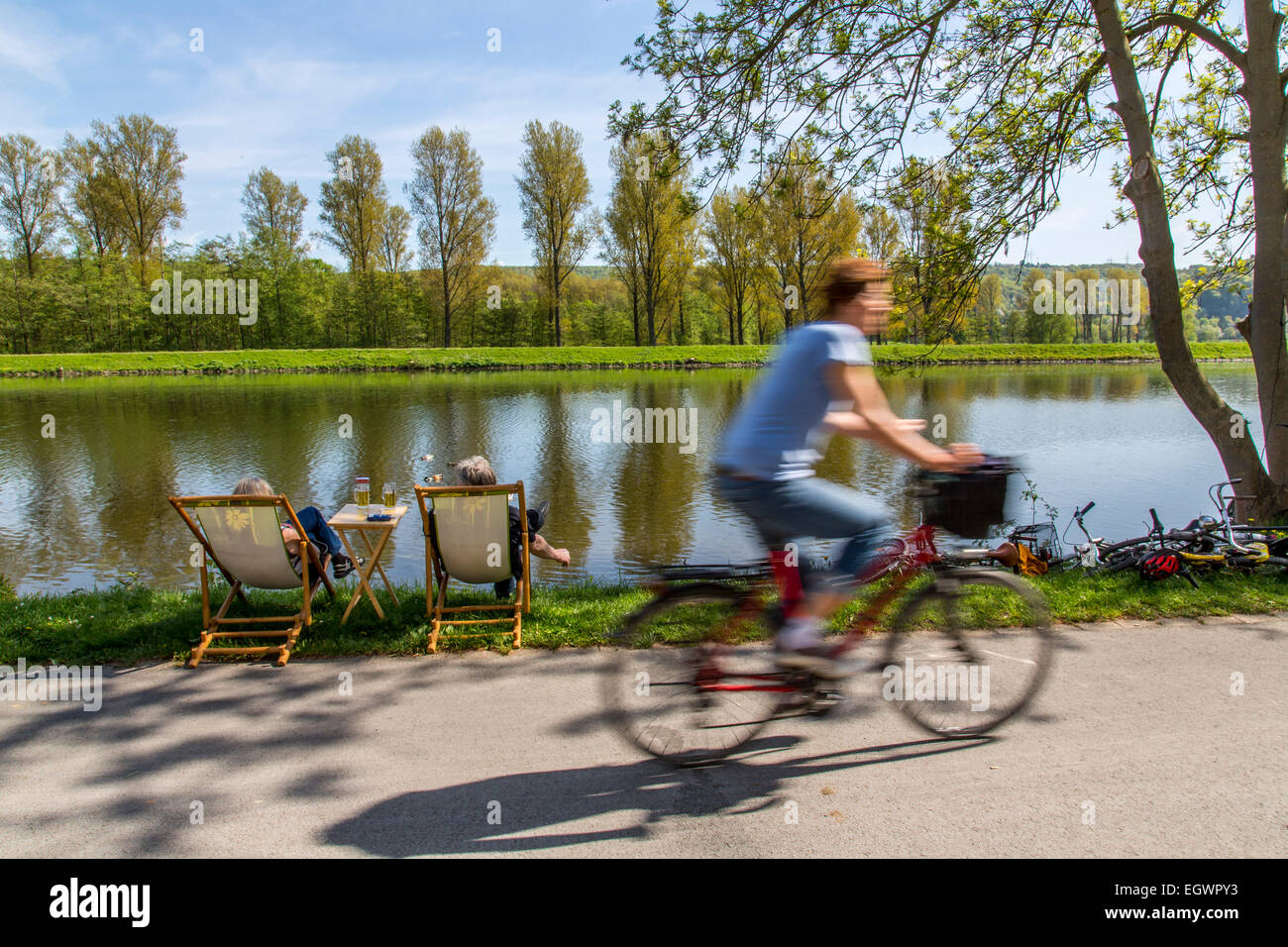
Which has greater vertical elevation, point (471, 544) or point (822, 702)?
point (471, 544)

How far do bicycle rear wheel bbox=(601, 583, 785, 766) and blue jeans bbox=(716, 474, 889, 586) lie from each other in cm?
37

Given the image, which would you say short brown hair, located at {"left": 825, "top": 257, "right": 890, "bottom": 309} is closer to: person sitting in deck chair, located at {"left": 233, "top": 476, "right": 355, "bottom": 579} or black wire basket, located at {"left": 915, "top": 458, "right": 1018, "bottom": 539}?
black wire basket, located at {"left": 915, "top": 458, "right": 1018, "bottom": 539}

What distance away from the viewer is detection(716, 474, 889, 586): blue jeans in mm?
3457

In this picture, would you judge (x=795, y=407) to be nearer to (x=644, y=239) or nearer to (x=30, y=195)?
(x=644, y=239)

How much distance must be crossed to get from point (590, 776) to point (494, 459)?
14914mm

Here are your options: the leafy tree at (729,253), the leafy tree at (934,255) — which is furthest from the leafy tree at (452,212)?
the leafy tree at (934,255)

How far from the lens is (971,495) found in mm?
3498

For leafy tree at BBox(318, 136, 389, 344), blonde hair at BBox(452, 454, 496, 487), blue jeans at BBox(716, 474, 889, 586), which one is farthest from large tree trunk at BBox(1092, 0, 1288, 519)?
leafy tree at BBox(318, 136, 389, 344)

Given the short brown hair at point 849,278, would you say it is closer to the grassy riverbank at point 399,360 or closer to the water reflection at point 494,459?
the water reflection at point 494,459

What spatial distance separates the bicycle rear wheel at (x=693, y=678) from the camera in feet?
11.9

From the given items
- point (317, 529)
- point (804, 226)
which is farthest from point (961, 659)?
point (804, 226)

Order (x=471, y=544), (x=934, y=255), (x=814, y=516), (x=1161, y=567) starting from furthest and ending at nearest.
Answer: (x=934, y=255), (x=1161, y=567), (x=471, y=544), (x=814, y=516)

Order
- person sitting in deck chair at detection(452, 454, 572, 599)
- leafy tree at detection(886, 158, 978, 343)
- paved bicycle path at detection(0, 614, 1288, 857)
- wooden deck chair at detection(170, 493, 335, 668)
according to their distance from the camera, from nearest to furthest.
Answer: paved bicycle path at detection(0, 614, 1288, 857) → wooden deck chair at detection(170, 493, 335, 668) → person sitting in deck chair at detection(452, 454, 572, 599) → leafy tree at detection(886, 158, 978, 343)
